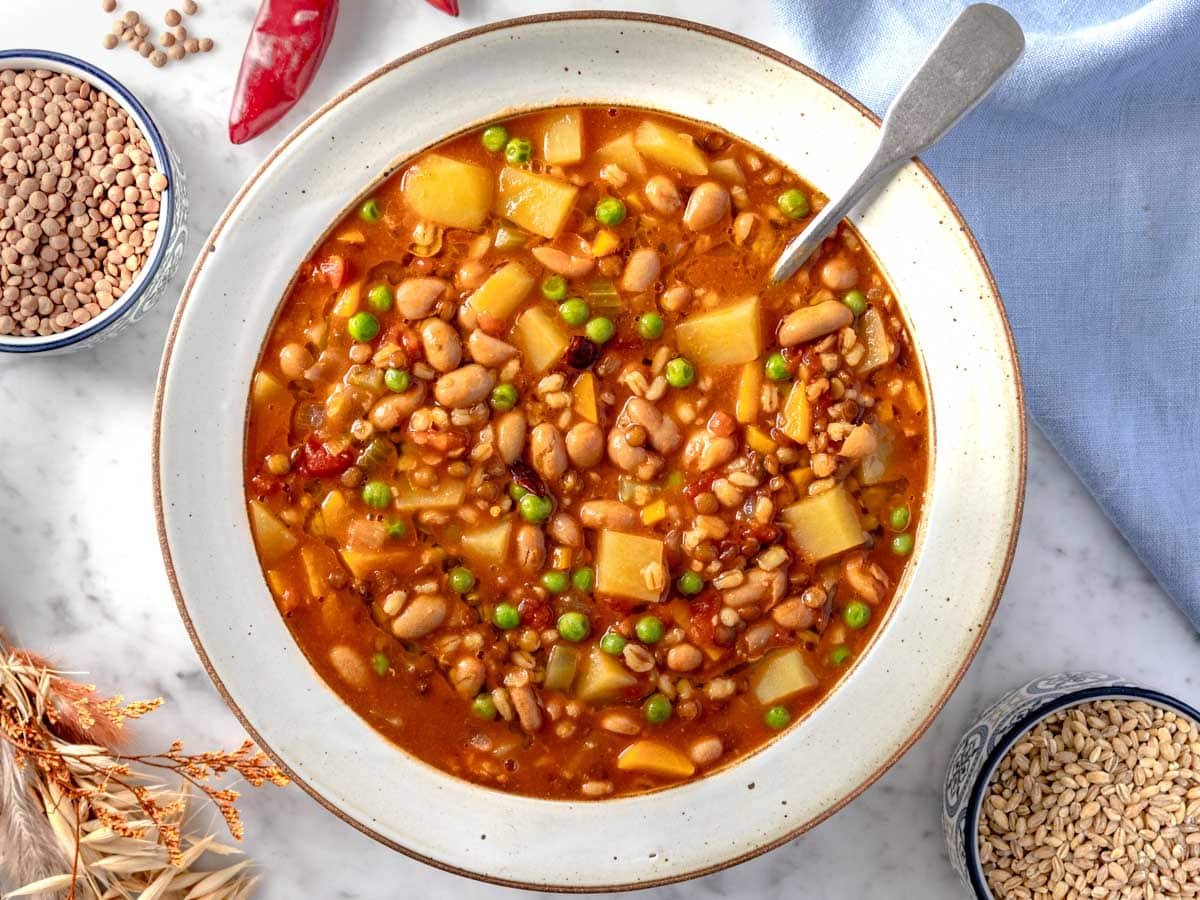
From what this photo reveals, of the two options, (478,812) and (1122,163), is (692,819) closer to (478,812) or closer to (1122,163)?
(478,812)

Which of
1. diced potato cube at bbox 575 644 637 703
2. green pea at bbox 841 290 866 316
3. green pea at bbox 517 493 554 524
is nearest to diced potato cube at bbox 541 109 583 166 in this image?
green pea at bbox 841 290 866 316

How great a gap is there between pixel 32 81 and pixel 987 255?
126 inches

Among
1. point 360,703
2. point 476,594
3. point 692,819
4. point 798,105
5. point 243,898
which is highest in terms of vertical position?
point 798,105

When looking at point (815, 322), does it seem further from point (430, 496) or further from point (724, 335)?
point (430, 496)

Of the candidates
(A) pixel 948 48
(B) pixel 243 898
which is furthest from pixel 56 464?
(A) pixel 948 48

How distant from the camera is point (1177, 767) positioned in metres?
3.83

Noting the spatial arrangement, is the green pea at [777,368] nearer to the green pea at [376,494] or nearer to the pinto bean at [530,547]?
the pinto bean at [530,547]

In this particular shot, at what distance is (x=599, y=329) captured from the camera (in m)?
3.41

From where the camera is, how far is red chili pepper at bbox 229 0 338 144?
384cm

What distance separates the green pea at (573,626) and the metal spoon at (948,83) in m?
1.42

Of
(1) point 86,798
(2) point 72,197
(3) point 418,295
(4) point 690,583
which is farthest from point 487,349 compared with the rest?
(1) point 86,798

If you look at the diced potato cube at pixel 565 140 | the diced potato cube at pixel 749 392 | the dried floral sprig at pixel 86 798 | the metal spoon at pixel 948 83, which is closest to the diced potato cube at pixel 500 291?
the diced potato cube at pixel 565 140

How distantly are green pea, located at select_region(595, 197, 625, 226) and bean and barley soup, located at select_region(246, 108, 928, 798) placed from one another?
0.01 meters

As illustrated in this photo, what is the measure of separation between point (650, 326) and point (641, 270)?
0.53 feet
